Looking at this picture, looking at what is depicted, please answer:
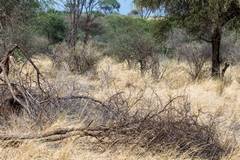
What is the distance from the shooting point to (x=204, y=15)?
8445mm

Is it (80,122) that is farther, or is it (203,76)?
(203,76)

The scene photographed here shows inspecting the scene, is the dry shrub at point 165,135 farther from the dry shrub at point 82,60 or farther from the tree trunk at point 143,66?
the dry shrub at point 82,60

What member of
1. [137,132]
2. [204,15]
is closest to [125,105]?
[137,132]

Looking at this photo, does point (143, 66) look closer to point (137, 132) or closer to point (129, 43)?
point (129, 43)

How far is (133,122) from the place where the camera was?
3434mm

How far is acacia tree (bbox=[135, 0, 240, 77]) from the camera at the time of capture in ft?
26.2

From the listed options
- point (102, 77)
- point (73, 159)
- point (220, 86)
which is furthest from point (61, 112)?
point (220, 86)

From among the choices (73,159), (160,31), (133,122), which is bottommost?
(73,159)

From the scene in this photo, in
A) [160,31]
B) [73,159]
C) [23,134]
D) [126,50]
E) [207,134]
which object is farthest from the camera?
[126,50]

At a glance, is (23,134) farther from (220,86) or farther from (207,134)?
(220,86)

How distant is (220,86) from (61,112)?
5249 mm

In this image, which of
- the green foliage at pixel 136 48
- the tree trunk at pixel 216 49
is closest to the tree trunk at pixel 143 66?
the green foliage at pixel 136 48

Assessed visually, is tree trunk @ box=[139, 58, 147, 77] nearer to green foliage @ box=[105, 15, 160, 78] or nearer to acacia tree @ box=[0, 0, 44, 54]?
green foliage @ box=[105, 15, 160, 78]

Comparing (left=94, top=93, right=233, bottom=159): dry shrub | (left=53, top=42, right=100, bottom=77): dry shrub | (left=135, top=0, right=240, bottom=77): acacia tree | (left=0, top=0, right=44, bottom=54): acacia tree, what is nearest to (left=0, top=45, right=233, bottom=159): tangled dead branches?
(left=94, top=93, right=233, bottom=159): dry shrub
